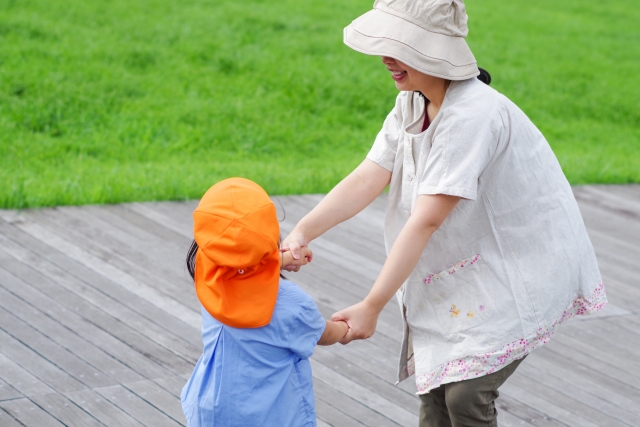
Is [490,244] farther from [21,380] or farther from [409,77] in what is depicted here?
[21,380]

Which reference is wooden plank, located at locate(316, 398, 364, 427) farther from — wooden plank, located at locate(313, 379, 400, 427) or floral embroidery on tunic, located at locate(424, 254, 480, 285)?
floral embroidery on tunic, located at locate(424, 254, 480, 285)

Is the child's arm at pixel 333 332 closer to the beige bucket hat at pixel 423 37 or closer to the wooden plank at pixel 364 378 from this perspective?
the beige bucket hat at pixel 423 37

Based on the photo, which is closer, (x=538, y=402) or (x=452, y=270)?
(x=452, y=270)

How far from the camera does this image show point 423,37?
6.93 feet

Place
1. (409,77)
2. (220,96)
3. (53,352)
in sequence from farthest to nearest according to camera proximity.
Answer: (220,96), (53,352), (409,77)

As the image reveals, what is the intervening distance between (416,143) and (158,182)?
3.40 m

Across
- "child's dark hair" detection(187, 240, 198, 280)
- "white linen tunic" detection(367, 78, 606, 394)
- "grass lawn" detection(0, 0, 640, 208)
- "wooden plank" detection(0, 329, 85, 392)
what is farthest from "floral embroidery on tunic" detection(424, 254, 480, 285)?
"grass lawn" detection(0, 0, 640, 208)

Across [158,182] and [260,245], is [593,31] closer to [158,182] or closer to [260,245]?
[158,182]

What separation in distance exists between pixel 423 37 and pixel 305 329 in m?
0.79

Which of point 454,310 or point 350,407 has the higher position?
point 454,310

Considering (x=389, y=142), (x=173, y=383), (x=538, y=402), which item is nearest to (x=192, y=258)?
(x=389, y=142)

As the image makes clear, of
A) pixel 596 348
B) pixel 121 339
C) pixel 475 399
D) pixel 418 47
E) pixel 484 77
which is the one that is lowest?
pixel 596 348

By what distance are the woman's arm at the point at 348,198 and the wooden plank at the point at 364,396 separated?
1.00 metres

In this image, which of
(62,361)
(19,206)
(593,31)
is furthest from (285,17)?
(62,361)
